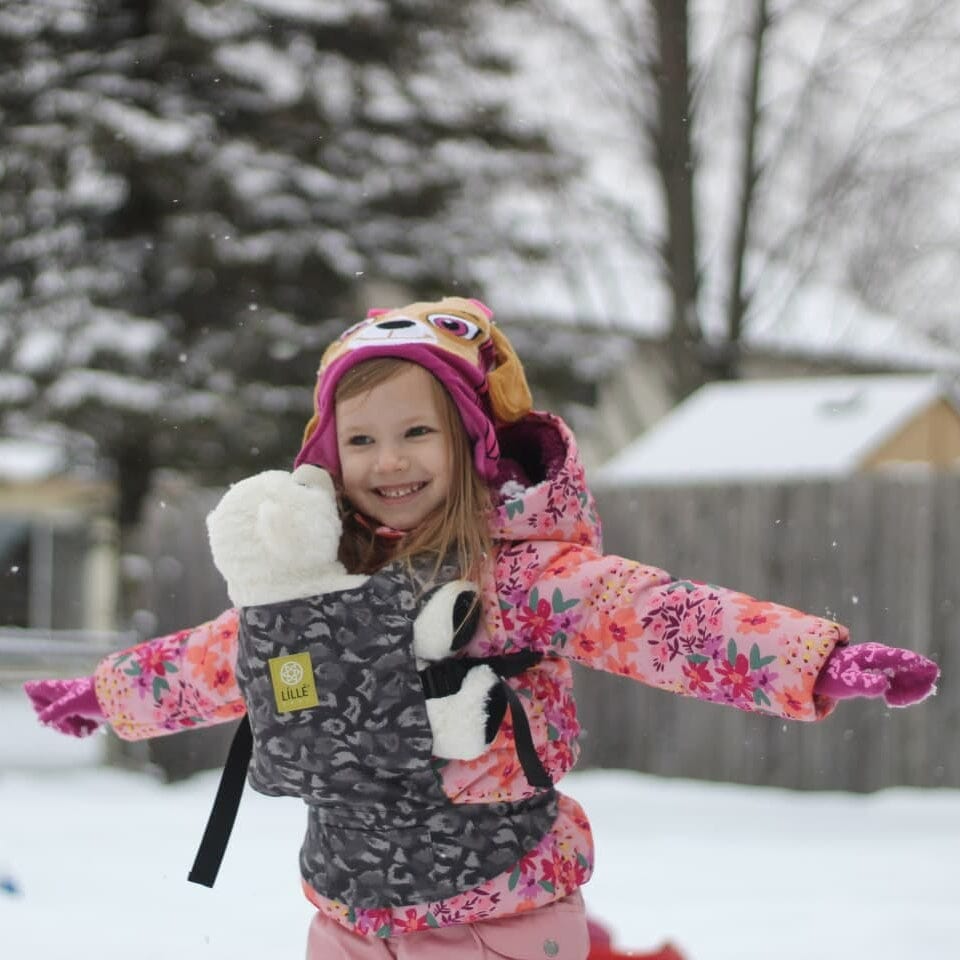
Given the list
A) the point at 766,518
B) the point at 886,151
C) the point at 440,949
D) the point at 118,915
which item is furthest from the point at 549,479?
the point at 886,151

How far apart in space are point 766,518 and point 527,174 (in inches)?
175

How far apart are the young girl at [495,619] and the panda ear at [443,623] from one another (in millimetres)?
37

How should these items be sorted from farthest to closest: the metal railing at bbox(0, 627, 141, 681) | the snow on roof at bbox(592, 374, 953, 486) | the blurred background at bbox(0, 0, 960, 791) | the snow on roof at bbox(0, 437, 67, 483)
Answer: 1. the snow on roof at bbox(0, 437, 67, 483)
2. the blurred background at bbox(0, 0, 960, 791)
3. the snow on roof at bbox(592, 374, 953, 486)
4. the metal railing at bbox(0, 627, 141, 681)

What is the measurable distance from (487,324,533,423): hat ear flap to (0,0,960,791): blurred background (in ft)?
15.3

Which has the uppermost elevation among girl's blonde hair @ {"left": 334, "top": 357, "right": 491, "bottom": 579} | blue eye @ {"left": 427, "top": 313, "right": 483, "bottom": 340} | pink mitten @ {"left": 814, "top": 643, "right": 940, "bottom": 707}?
blue eye @ {"left": 427, "top": 313, "right": 483, "bottom": 340}

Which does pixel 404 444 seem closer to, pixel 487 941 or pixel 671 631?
pixel 671 631

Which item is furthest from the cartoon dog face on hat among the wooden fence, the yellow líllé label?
the wooden fence

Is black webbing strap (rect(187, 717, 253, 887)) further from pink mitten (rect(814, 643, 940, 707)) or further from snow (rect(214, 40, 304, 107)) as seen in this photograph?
snow (rect(214, 40, 304, 107))

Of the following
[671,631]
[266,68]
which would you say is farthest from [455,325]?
[266,68]

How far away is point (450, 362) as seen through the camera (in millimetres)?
1642

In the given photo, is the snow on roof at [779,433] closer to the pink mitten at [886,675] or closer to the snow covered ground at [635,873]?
the snow covered ground at [635,873]

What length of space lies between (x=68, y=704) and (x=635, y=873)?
223 centimetres

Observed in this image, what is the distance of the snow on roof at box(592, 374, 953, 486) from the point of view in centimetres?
517

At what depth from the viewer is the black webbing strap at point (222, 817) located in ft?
5.40
